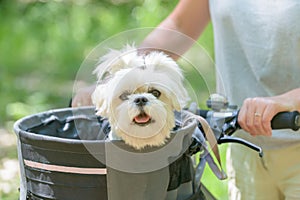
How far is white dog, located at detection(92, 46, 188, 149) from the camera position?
0.97 meters

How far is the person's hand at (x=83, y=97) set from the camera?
1112mm

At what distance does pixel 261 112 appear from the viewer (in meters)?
1.11

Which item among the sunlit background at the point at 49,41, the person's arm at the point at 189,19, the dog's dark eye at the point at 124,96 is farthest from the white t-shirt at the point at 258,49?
the sunlit background at the point at 49,41

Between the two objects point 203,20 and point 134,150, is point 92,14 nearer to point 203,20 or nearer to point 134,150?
point 203,20

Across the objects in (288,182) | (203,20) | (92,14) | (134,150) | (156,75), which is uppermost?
(92,14)

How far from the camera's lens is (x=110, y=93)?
1.00m

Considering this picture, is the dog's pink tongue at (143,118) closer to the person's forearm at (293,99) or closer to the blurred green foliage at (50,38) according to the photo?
the person's forearm at (293,99)

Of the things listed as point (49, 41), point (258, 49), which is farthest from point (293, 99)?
point (49, 41)

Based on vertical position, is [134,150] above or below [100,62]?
below

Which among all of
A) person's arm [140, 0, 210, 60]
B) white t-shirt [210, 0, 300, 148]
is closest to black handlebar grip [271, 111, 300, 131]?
white t-shirt [210, 0, 300, 148]

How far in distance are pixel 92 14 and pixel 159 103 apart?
3.35m

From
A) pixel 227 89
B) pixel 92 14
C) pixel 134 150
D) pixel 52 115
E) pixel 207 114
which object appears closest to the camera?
pixel 134 150

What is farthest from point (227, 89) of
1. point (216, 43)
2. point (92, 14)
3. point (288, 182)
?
point (92, 14)

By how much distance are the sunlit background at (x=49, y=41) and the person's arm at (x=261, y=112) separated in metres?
2.04
